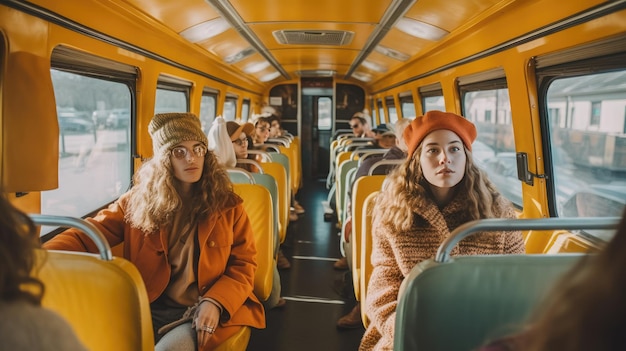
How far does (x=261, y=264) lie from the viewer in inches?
120

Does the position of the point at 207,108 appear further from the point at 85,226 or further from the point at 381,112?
the point at 85,226

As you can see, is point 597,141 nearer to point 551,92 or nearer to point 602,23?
point 551,92

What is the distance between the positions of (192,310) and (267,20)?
10.5ft

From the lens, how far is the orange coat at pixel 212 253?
2.24m

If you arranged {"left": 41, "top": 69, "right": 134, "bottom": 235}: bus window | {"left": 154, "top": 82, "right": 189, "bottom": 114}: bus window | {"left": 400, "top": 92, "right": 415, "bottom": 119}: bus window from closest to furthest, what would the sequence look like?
1. {"left": 41, "top": 69, "right": 134, "bottom": 235}: bus window
2. {"left": 154, "top": 82, "right": 189, "bottom": 114}: bus window
3. {"left": 400, "top": 92, "right": 415, "bottom": 119}: bus window

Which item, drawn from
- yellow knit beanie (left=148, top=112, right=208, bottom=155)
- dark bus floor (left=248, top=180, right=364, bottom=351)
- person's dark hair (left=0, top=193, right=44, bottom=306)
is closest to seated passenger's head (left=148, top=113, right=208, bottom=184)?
yellow knit beanie (left=148, top=112, right=208, bottom=155)

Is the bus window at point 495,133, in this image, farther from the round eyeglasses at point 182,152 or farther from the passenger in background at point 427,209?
the round eyeglasses at point 182,152

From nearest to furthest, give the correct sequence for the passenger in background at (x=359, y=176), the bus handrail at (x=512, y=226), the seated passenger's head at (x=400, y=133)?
the bus handrail at (x=512, y=226) → the passenger in background at (x=359, y=176) → the seated passenger's head at (x=400, y=133)

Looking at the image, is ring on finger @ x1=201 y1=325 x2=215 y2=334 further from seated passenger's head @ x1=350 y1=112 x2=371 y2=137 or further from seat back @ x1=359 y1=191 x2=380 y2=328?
seated passenger's head @ x1=350 y1=112 x2=371 y2=137

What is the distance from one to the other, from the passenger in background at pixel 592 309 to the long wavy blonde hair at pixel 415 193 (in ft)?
4.70

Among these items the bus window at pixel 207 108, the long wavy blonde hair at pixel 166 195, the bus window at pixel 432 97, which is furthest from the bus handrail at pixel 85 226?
the bus window at pixel 207 108

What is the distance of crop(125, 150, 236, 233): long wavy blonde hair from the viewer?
2301 mm

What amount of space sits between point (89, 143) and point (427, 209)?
9.20 ft

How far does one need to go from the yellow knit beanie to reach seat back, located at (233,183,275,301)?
0.75 m
